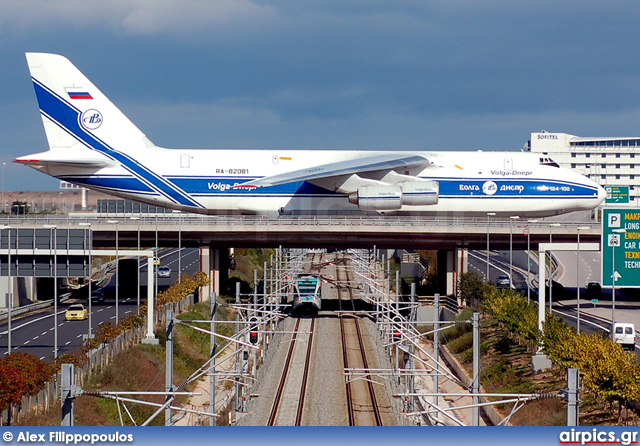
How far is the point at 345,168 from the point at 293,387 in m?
14.9

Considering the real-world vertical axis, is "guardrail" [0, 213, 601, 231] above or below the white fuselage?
below

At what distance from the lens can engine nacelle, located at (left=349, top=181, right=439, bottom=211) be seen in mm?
45072

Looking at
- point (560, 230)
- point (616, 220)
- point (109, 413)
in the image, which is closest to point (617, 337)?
point (616, 220)

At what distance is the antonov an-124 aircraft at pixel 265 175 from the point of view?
51406 mm

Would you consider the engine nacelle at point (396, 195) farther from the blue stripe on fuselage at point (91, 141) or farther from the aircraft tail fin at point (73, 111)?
the aircraft tail fin at point (73, 111)

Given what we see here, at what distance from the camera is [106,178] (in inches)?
2036

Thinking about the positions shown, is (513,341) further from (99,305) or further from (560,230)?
(99,305)

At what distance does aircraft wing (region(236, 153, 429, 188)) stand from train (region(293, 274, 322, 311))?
61.2 ft

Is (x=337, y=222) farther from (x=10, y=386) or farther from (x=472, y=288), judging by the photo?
(x=10, y=386)

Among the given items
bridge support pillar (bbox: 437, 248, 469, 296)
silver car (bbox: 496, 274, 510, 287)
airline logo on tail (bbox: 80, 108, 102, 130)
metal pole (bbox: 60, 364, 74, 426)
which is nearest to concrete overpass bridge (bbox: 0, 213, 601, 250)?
bridge support pillar (bbox: 437, 248, 469, 296)

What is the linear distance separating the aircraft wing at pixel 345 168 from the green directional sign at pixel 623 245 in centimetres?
1705

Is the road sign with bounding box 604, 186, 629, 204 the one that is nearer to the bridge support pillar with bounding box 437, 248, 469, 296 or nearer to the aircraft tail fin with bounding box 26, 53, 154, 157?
the bridge support pillar with bounding box 437, 248, 469, 296

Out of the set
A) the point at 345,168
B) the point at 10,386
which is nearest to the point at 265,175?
the point at 345,168

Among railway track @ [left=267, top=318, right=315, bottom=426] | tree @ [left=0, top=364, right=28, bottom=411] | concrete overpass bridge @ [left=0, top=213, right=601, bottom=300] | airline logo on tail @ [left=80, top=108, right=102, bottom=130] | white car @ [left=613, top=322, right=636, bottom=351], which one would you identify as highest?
airline logo on tail @ [left=80, top=108, right=102, bottom=130]
